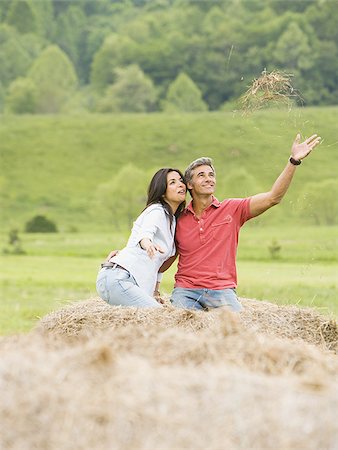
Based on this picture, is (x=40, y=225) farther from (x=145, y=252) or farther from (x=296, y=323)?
(x=296, y=323)

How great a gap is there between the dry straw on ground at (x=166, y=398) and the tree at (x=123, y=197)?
46163 mm

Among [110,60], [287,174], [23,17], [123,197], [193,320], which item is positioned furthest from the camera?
[23,17]

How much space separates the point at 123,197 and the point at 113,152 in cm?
1551

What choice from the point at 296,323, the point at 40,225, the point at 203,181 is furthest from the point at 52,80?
the point at 296,323

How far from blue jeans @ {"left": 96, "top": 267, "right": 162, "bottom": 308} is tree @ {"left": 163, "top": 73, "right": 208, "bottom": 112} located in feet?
261

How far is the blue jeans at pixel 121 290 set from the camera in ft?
25.8

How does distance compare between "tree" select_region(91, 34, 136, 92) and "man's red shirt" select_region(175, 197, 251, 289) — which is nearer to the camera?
"man's red shirt" select_region(175, 197, 251, 289)

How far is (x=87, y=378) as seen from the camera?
173 inches

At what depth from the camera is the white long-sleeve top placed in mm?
8055

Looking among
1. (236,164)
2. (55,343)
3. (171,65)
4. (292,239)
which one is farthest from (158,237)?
(171,65)

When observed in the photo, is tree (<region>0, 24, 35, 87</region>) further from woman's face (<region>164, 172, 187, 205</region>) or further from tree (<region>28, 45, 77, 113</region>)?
woman's face (<region>164, 172, 187, 205</region>)

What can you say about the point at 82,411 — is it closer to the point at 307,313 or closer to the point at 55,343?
the point at 55,343

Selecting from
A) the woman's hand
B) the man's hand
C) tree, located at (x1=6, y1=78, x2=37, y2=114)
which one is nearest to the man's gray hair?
the man's hand

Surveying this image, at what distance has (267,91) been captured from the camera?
9039mm
